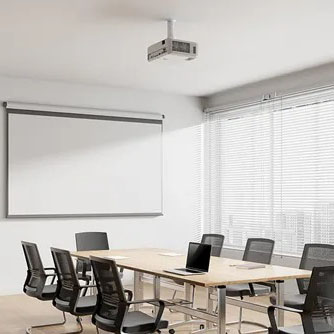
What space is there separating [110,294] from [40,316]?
2.59 meters

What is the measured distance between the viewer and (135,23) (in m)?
5.45

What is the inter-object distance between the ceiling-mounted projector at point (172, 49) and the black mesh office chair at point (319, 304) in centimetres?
234

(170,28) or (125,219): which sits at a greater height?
(170,28)

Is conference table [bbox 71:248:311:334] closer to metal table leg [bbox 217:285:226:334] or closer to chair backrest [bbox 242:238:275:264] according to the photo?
metal table leg [bbox 217:285:226:334]

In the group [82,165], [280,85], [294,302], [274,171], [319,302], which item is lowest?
[294,302]

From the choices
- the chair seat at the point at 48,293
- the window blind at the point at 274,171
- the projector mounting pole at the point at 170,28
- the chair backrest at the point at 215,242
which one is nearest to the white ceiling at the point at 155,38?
the projector mounting pole at the point at 170,28

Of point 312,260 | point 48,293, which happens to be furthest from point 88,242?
point 312,260

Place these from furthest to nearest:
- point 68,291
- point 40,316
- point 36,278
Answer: point 40,316 → point 36,278 → point 68,291

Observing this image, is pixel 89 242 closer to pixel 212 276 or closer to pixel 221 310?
pixel 212 276

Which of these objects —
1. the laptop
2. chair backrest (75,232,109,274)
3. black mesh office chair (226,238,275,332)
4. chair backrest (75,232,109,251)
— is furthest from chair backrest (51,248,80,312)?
chair backrest (75,232,109,251)

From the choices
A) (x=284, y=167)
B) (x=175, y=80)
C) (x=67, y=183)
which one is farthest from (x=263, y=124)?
(x=67, y=183)

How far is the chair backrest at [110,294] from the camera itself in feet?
13.7

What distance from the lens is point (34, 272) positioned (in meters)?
5.79

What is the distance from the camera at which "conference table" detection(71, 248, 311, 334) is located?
4.45m
